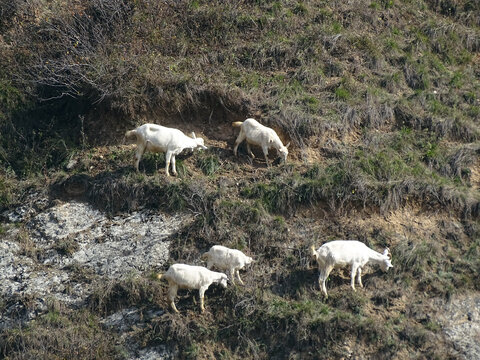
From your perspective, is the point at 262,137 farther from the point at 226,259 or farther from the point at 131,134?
the point at 226,259

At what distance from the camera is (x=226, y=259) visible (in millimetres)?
14633

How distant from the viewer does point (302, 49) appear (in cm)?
1966

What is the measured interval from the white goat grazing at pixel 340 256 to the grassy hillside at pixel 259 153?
316 mm

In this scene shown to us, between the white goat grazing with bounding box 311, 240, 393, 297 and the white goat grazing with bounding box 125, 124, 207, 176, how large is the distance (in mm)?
3483

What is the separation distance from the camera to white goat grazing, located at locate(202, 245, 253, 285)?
14633mm

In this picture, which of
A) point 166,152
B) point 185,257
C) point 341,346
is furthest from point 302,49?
point 341,346

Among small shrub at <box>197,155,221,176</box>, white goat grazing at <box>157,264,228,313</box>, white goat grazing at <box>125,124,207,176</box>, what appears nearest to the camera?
white goat grazing at <box>157,264,228,313</box>

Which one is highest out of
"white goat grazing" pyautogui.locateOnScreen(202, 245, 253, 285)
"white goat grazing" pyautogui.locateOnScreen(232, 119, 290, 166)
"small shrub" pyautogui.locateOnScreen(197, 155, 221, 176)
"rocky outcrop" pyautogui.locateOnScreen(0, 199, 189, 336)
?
"white goat grazing" pyautogui.locateOnScreen(232, 119, 290, 166)

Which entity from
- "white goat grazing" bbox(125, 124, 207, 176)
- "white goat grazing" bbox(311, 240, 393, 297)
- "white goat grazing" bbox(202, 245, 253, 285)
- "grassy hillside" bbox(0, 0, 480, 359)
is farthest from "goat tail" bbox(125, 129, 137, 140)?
"white goat grazing" bbox(311, 240, 393, 297)

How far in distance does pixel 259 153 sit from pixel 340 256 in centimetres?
356

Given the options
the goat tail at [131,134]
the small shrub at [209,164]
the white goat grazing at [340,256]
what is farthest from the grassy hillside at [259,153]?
the goat tail at [131,134]

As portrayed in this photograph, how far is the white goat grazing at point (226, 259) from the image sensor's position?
14633 millimetres

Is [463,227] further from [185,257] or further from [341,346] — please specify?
[185,257]

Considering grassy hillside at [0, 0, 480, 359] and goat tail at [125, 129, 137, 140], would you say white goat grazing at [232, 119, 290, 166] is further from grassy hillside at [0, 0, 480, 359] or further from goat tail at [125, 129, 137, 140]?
goat tail at [125, 129, 137, 140]
